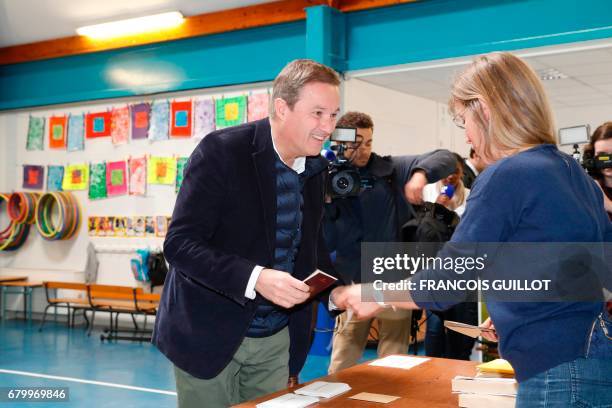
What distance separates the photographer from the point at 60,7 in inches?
340

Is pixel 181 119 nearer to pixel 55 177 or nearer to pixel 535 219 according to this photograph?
pixel 55 177

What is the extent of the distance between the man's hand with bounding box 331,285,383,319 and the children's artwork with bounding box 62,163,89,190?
781cm

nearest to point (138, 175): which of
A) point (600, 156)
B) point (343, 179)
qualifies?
point (343, 179)

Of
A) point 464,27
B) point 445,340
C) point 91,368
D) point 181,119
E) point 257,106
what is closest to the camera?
point 445,340

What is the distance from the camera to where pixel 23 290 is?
32.7 ft

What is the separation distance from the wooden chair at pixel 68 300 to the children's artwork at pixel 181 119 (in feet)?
7.25

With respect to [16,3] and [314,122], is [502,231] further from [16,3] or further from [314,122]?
[16,3]

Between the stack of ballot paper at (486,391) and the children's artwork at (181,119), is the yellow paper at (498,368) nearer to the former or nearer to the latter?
the stack of ballot paper at (486,391)

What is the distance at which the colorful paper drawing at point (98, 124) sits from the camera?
944 cm

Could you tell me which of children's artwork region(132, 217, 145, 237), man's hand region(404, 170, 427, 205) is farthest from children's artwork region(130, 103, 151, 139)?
man's hand region(404, 170, 427, 205)

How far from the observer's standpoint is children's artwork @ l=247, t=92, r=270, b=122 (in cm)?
806

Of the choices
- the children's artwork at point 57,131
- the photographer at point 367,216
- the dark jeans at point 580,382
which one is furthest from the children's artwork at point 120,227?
the dark jeans at point 580,382

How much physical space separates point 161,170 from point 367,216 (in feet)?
16.7
